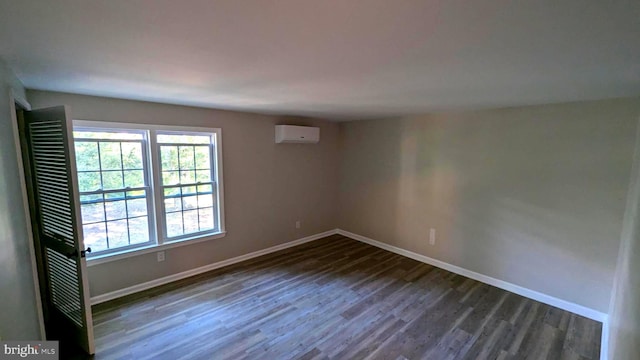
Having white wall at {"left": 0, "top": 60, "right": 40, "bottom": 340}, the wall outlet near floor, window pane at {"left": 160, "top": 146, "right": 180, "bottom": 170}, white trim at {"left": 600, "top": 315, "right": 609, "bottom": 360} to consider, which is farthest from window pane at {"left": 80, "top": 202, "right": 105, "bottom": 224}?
white trim at {"left": 600, "top": 315, "right": 609, "bottom": 360}

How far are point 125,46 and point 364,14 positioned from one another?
1.13 metres

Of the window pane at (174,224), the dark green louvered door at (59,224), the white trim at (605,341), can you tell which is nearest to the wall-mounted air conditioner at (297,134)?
the window pane at (174,224)

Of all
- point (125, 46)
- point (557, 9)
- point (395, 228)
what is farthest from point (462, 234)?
point (125, 46)

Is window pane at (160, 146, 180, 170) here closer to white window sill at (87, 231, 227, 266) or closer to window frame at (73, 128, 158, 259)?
window frame at (73, 128, 158, 259)

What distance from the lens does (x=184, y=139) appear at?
11.4 feet

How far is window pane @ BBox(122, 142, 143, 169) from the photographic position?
3.03m

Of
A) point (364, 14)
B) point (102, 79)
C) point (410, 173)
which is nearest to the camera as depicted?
point (364, 14)

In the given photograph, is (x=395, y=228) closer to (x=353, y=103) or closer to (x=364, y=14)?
(x=353, y=103)

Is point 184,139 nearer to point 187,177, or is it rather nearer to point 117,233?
point 187,177

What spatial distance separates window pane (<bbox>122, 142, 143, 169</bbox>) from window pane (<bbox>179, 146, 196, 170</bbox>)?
444 mm

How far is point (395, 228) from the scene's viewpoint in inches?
174

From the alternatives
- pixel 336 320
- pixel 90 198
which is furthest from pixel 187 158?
pixel 336 320

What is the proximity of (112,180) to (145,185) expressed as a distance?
1.05 ft

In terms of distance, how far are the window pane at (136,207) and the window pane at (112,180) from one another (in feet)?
0.68
